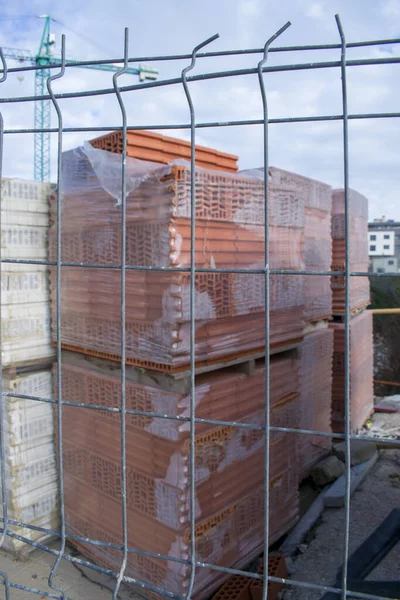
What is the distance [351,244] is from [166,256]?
3860 mm

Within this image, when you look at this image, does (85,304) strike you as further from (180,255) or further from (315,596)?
(315,596)

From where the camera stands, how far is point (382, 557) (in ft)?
9.50

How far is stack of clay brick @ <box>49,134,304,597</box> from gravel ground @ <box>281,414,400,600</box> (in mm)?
351

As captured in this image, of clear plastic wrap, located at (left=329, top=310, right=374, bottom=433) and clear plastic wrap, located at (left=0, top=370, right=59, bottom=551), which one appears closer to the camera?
clear plastic wrap, located at (left=0, top=370, right=59, bottom=551)

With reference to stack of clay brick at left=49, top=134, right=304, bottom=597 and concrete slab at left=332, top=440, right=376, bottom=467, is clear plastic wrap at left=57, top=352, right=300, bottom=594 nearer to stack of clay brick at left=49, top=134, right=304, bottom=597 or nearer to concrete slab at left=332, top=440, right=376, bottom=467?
stack of clay brick at left=49, top=134, right=304, bottom=597

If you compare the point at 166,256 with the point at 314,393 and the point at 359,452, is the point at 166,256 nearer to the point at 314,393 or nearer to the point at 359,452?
the point at 314,393

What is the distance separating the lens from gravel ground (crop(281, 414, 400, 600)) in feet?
11.5

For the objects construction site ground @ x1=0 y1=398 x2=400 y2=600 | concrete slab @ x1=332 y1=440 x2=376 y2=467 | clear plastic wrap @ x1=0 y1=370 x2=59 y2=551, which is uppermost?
clear plastic wrap @ x1=0 y1=370 x2=59 y2=551

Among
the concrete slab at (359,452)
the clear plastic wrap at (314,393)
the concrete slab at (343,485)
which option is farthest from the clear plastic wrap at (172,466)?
the concrete slab at (359,452)

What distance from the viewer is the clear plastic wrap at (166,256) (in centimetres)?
328

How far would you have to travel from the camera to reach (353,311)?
6754 millimetres

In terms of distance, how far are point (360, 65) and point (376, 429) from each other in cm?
654

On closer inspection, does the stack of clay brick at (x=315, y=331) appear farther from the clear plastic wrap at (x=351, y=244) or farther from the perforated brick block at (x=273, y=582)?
the perforated brick block at (x=273, y=582)

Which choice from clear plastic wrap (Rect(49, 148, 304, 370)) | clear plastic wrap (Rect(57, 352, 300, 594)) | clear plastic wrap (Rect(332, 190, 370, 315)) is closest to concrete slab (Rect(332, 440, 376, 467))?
clear plastic wrap (Rect(57, 352, 300, 594))
